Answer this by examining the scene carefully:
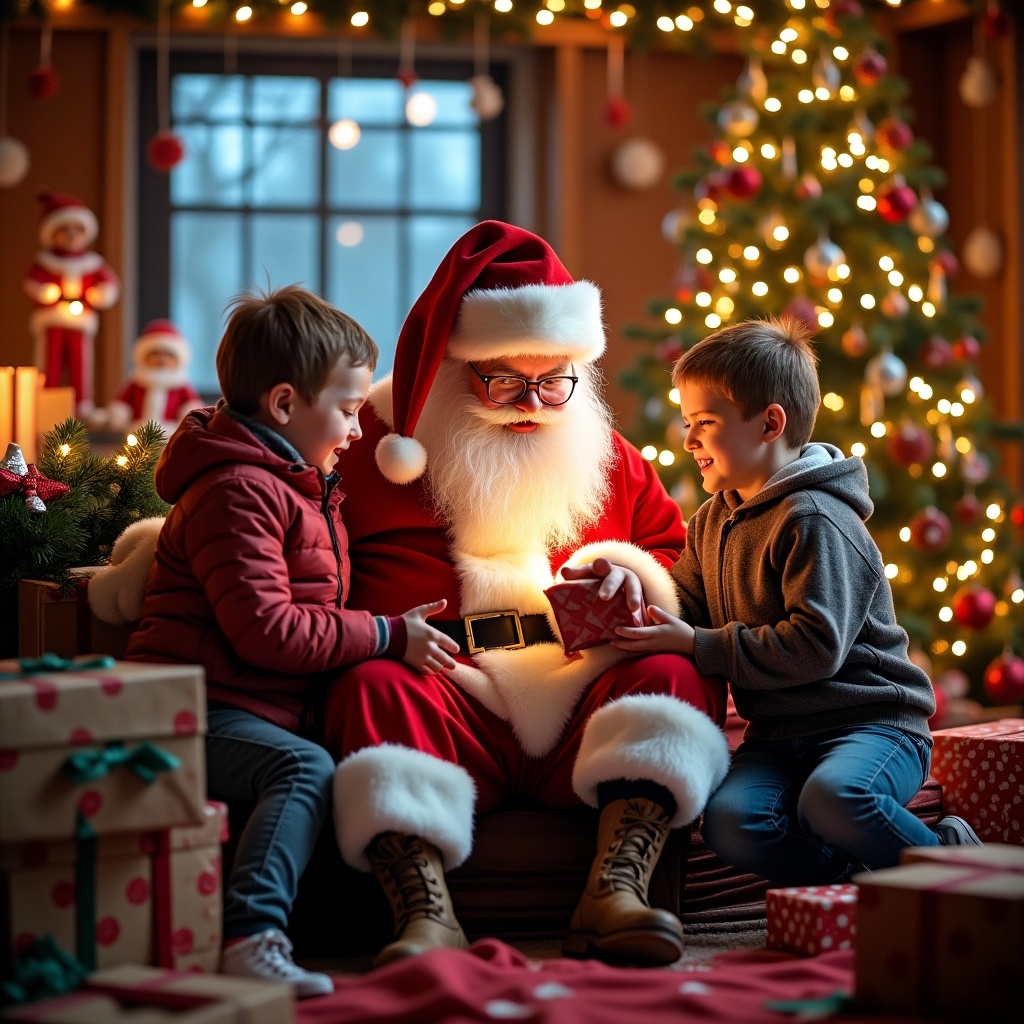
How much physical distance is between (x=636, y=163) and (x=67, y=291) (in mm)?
2483

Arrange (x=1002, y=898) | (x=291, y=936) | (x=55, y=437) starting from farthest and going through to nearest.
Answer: (x=55, y=437) < (x=291, y=936) < (x=1002, y=898)

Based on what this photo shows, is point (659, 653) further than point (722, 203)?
No

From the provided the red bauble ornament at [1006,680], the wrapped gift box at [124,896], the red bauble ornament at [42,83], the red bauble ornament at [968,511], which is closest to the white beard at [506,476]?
the wrapped gift box at [124,896]

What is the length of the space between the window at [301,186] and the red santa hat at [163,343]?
0.64 meters

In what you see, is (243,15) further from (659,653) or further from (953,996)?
(953,996)

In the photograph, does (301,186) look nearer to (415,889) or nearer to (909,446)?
(909,446)

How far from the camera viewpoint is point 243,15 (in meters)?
5.43

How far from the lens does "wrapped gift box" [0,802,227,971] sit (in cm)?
163

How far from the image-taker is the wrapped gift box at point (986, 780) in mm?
2395

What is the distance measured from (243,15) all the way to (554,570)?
12.6 feet

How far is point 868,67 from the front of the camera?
4.59 metres

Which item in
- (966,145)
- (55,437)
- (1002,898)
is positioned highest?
(966,145)

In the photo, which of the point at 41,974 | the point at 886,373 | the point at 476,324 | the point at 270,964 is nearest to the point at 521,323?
the point at 476,324

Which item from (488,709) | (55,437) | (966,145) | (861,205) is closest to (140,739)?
(488,709)
